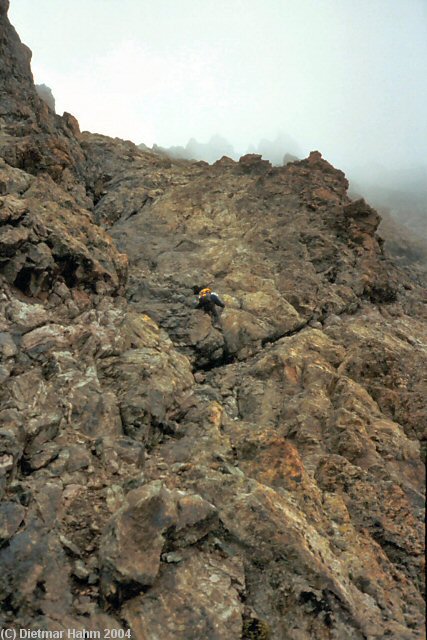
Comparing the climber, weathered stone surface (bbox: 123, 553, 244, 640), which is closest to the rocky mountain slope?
weathered stone surface (bbox: 123, 553, 244, 640)

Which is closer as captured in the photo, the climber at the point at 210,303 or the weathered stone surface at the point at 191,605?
the weathered stone surface at the point at 191,605

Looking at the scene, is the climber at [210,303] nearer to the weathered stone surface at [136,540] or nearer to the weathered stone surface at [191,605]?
the weathered stone surface at [136,540]

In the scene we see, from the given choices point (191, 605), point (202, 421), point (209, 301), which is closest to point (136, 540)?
Result: point (191, 605)

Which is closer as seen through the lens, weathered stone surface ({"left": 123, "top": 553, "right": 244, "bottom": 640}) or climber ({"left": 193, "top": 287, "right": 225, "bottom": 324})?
weathered stone surface ({"left": 123, "top": 553, "right": 244, "bottom": 640})

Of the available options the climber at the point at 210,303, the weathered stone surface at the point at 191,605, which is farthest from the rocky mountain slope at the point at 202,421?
the climber at the point at 210,303

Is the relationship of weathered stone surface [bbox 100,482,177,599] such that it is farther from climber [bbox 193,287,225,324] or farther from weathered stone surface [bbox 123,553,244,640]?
climber [bbox 193,287,225,324]

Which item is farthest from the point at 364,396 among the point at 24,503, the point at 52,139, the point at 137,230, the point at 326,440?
the point at 52,139

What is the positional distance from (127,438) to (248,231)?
66.5ft

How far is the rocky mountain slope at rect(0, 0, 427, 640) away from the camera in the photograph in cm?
1005

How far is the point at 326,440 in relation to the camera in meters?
16.1

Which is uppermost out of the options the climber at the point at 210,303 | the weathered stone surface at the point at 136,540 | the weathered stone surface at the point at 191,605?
the climber at the point at 210,303

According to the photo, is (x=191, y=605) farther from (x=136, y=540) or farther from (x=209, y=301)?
(x=209, y=301)

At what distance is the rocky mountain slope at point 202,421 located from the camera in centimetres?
1005

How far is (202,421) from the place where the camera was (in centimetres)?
1633
